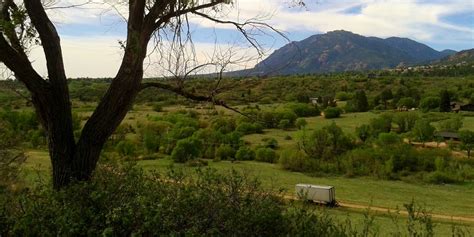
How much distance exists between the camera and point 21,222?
4.06 metres

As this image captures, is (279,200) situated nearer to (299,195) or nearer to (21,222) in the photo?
(299,195)

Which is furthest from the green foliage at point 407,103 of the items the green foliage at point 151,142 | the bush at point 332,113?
the green foliage at point 151,142

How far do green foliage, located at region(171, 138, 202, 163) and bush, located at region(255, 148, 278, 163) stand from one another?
199 inches

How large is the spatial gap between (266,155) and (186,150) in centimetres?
659

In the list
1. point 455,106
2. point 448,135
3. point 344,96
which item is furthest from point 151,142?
point 455,106

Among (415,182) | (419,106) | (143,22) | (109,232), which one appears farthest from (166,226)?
(419,106)

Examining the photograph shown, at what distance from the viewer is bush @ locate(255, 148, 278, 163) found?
4228cm

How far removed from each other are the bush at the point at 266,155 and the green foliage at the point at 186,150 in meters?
5.05

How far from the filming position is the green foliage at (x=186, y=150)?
39.3 m

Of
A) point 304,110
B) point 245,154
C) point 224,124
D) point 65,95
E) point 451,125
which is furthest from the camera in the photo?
point 304,110

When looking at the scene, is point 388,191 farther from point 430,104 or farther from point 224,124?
point 430,104

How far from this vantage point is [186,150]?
41438 mm

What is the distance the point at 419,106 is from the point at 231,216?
70.2m

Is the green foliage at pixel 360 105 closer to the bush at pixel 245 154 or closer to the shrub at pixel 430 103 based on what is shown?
the shrub at pixel 430 103
